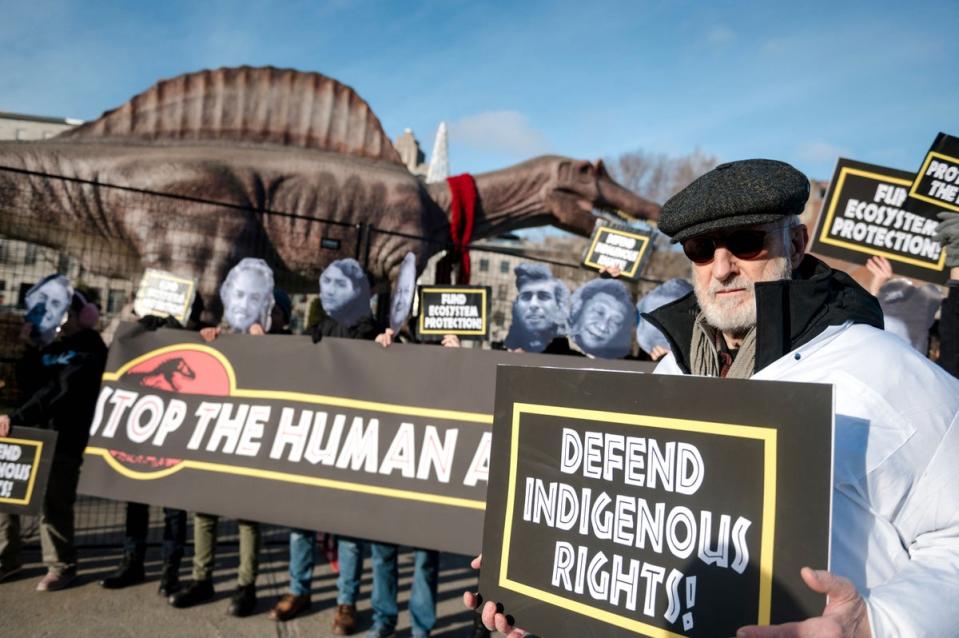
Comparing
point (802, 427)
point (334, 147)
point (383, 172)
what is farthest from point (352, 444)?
point (334, 147)

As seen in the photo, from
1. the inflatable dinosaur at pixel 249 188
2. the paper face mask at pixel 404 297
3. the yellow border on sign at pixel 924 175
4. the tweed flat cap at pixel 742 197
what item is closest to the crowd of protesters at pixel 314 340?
the paper face mask at pixel 404 297

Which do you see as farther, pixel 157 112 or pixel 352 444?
pixel 157 112

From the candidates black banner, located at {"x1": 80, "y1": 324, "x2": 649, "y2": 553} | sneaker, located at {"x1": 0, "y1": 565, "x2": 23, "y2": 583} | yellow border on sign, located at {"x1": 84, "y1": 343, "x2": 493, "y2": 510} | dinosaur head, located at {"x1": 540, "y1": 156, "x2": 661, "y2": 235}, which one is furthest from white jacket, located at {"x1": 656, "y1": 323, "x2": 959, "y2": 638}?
dinosaur head, located at {"x1": 540, "y1": 156, "x2": 661, "y2": 235}

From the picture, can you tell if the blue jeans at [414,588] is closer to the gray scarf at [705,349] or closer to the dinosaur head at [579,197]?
the gray scarf at [705,349]

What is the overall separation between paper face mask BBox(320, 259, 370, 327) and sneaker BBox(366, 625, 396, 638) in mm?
2117

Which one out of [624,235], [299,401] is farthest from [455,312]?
[624,235]

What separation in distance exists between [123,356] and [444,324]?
2.37 m

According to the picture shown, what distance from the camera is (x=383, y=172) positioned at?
305 inches

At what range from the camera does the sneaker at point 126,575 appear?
482 cm

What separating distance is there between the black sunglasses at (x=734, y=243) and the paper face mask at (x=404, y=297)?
327 centimetres

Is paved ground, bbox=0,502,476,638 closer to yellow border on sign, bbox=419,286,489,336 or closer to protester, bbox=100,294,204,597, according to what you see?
protester, bbox=100,294,204,597

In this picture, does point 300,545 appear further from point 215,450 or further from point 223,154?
point 223,154

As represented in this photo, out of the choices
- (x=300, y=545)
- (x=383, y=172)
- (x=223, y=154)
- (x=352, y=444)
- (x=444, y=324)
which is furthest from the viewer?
(x=383, y=172)

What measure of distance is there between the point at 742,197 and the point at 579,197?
282 inches
